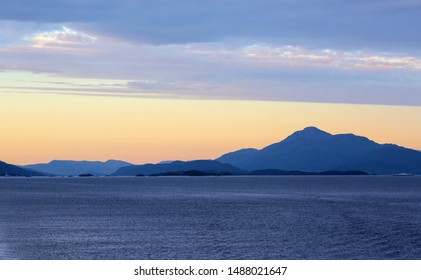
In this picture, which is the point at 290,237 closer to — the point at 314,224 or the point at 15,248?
the point at 314,224

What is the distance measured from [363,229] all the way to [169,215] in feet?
123

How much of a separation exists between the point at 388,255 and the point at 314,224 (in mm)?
31585

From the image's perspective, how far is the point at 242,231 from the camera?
3396 inches

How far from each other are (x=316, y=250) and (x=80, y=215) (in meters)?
55.5

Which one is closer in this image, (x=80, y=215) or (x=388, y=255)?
(x=388, y=255)

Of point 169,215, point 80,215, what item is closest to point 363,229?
point 169,215

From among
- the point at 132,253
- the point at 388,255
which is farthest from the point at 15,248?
the point at 388,255

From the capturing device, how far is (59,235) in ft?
266

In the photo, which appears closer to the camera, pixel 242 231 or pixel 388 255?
pixel 388 255
